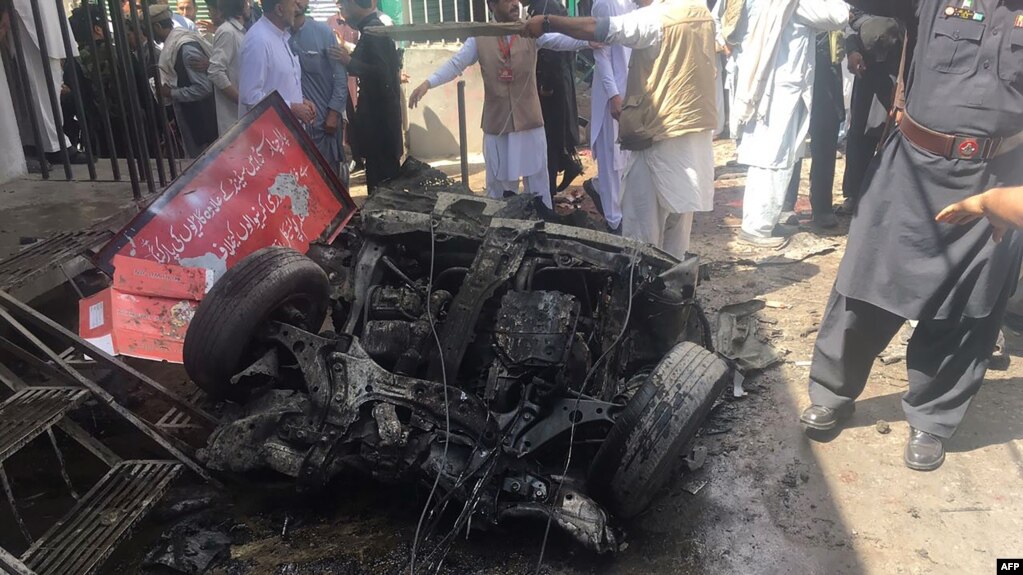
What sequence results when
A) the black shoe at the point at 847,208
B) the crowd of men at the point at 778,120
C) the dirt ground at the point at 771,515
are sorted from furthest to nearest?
the black shoe at the point at 847,208 < the crowd of men at the point at 778,120 < the dirt ground at the point at 771,515

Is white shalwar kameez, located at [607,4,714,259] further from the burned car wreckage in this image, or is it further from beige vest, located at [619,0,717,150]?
the burned car wreckage

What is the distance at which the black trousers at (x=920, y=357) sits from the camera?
3.13 meters

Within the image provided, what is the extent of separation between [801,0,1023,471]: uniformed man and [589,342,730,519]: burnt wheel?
0.99 m

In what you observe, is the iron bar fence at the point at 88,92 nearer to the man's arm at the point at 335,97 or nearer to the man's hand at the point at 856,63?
the man's arm at the point at 335,97

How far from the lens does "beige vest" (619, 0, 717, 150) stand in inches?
167

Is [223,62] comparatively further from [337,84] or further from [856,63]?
[856,63]

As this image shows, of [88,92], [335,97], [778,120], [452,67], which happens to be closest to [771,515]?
[778,120]

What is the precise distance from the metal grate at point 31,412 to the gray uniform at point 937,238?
3534 mm

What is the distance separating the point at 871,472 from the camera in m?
3.22

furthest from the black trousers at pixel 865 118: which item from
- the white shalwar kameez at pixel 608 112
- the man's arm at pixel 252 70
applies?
the man's arm at pixel 252 70

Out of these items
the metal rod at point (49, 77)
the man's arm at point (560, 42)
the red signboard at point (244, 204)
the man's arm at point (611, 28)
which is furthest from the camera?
the man's arm at point (560, 42)

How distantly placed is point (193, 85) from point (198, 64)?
0.20 meters

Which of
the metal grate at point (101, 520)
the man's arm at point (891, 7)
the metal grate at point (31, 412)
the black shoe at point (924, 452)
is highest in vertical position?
the man's arm at point (891, 7)

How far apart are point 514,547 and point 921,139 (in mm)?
2487
